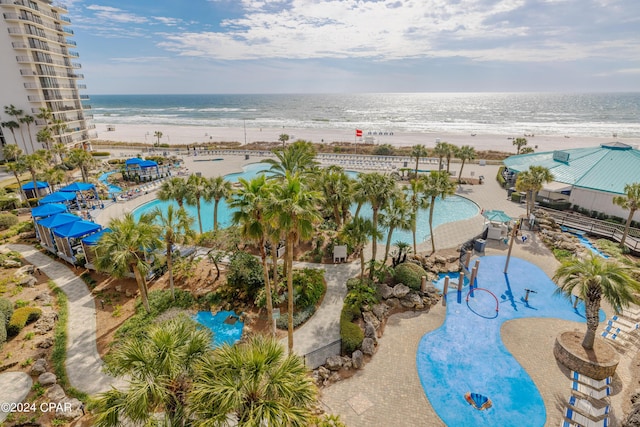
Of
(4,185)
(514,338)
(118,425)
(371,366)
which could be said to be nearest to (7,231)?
(4,185)

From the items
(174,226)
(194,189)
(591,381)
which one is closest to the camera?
(591,381)

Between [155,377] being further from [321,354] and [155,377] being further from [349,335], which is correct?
[349,335]

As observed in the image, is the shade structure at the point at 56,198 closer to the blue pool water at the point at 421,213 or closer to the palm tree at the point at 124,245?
the blue pool water at the point at 421,213

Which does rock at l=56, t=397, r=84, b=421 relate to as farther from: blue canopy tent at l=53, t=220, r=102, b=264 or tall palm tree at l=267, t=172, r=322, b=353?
blue canopy tent at l=53, t=220, r=102, b=264

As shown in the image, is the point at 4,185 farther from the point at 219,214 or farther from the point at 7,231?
the point at 219,214

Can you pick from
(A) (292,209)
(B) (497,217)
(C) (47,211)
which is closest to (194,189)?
(C) (47,211)

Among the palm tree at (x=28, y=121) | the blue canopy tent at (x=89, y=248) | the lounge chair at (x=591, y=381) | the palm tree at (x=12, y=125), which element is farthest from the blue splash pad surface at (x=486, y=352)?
the palm tree at (x=12, y=125)
